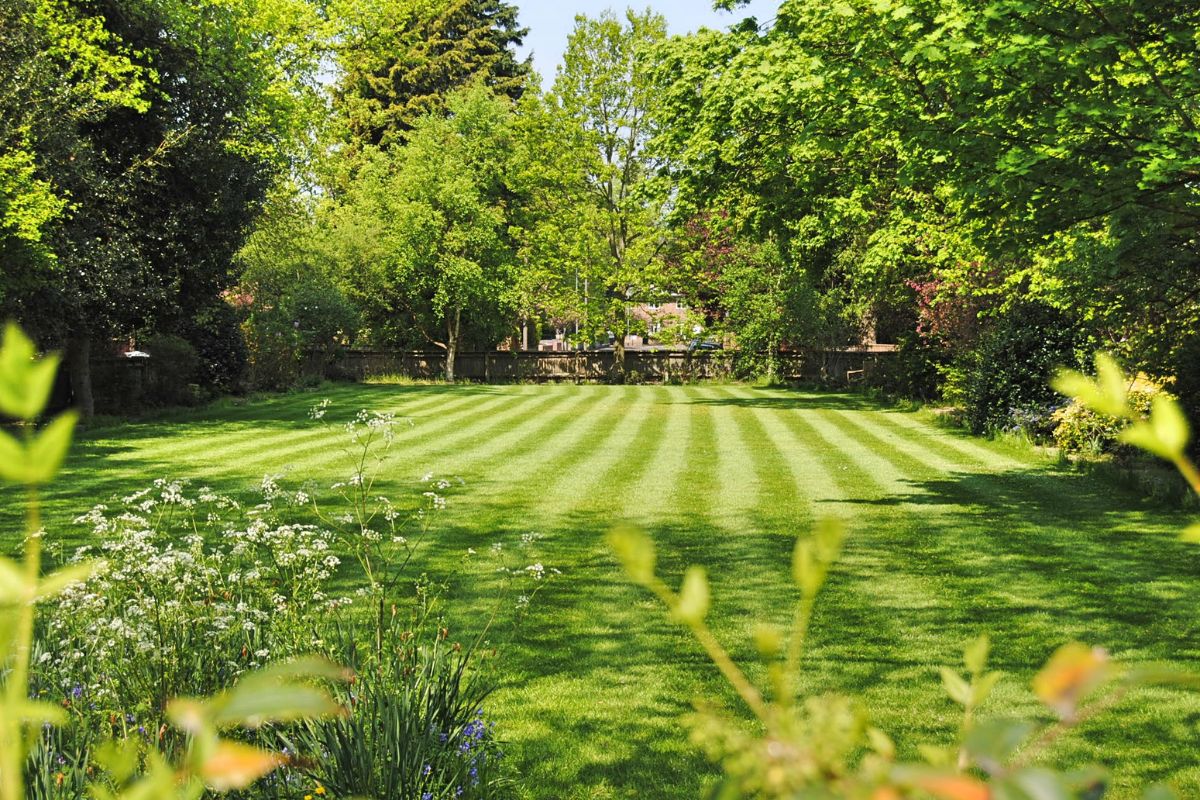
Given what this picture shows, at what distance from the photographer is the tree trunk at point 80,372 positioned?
67.0 ft

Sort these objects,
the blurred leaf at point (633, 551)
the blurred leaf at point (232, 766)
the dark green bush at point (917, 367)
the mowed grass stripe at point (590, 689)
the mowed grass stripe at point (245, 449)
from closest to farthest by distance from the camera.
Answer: the blurred leaf at point (232, 766) → the blurred leaf at point (633, 551) → the mowed grass stripe at point (590, 689) → the mowed grass stripe at point (245, 449) → the dark green bush at point (917, 367)

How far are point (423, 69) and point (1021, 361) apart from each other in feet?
132

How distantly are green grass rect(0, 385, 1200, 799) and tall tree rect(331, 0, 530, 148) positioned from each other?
109ft

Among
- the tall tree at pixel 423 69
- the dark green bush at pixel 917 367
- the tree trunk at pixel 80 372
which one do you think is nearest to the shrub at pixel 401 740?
the tree trunk at pixel 80 372

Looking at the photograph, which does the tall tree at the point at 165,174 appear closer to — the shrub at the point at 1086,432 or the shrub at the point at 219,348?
the shrub at the point at 219,348

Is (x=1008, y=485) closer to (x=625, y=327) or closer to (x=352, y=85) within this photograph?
A: (x=625, y=327)

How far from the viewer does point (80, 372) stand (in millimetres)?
20828

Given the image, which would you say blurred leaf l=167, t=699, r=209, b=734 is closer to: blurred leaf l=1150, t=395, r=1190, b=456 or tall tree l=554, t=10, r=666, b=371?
blurred leaf l=1150, t=395, r=1190, b=456

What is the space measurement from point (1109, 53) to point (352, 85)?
47799mm

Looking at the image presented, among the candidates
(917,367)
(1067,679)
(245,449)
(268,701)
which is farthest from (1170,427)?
(917,367)

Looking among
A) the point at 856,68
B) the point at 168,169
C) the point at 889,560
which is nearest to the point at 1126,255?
the point at 856,68

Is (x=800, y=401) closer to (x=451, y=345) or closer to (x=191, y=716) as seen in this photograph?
(x=451, y=345)

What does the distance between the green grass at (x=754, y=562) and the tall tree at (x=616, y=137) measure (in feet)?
66.5

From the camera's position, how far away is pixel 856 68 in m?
9.84
